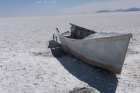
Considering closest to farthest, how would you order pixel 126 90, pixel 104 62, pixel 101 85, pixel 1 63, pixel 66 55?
pixel 126 90
pixel 101 85
pixel 104 62
pixel 1 63
pixel 66 55

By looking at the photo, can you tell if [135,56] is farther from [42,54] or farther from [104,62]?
[42,54]

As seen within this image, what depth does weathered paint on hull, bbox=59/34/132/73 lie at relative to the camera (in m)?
7.95

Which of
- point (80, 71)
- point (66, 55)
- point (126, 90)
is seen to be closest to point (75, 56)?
point (66, 55)

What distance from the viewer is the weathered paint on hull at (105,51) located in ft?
26.1

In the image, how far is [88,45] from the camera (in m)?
9.27

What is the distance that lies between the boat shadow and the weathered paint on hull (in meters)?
0.19

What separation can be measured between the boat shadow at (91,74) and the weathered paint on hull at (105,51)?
7.6 inches

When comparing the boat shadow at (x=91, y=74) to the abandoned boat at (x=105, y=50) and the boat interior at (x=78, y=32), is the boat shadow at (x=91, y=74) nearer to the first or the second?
the abandoned boat at (x=105, y=50)

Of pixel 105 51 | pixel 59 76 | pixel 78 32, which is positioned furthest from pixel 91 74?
pixel 78 32

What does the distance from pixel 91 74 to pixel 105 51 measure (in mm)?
843

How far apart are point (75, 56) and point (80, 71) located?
1.75 meters

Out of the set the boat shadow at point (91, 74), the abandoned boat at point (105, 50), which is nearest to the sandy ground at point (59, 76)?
the boat shadow at point (91, 74)

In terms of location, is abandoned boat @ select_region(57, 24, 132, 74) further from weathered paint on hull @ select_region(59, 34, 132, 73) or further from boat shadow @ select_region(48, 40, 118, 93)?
boat shadow @ select_region(48, 40, 118, 93)

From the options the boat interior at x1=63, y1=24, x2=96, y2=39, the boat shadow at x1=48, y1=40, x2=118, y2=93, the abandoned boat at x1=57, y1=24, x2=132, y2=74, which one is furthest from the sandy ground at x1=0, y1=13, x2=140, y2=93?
the boat interior at x1=63, y1=24, x2=96, y2=39
